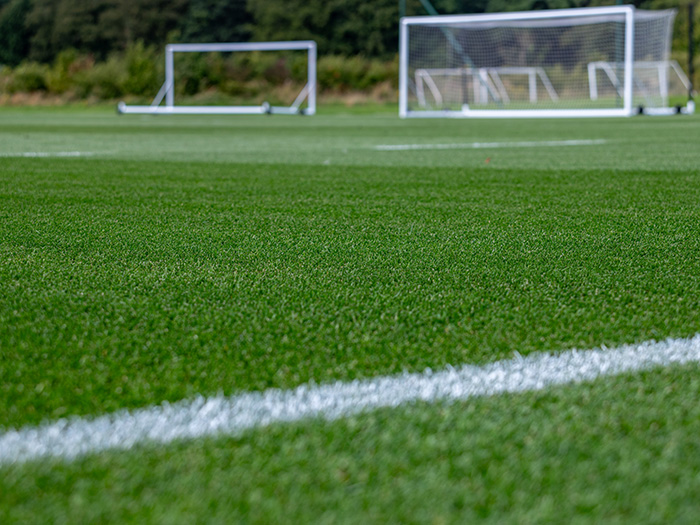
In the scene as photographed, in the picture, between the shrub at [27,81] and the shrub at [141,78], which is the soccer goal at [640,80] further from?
the shrub at [27,81]

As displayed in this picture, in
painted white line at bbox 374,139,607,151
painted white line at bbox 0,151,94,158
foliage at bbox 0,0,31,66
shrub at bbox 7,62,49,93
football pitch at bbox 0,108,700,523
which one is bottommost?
shrub at bbox 7,62,49,93

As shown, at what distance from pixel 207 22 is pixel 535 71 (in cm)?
2825

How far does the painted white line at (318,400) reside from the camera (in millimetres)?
1106

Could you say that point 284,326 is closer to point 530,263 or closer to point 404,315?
point 404,315

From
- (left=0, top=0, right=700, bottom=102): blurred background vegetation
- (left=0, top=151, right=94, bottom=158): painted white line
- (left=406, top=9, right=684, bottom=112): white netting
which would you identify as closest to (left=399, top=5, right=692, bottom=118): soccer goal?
(left=406, top=9, right=684, bottom=112): white netting

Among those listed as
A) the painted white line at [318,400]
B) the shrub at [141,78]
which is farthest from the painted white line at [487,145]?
the shrub at [141,78]

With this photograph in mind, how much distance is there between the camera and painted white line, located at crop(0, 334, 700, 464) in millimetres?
1106

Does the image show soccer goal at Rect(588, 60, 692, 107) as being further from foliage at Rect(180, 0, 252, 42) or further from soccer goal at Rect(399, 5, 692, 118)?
foliage at Rect(180, 0, 252, 42)

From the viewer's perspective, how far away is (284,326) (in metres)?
1.66

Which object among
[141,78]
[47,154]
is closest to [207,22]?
[141,78]

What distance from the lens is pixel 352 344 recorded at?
1546 millimetres

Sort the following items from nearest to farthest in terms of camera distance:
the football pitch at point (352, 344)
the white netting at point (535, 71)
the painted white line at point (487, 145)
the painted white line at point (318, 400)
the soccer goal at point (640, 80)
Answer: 1. the football pitch at point (352, 344)
2. the painted white line at point (318, 400)
3. the painted white line at point (487, 145)
4. the soccer goal at point (640, 80)
5. the white netting at point (535, 71)

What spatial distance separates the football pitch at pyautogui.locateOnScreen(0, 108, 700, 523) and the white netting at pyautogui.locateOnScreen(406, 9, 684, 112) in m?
20.3

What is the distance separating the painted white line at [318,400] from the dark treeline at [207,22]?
38.1m
